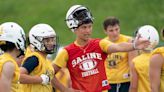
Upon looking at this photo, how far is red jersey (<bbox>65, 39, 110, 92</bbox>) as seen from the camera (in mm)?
11453

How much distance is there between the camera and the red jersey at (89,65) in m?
11.5

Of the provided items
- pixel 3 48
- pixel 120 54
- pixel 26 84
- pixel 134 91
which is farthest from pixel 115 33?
pixel 3 48

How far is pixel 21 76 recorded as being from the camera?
1070cm

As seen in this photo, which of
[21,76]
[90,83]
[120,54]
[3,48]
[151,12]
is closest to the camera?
[3,48]

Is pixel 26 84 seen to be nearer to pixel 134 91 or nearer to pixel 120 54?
pixel 134 91

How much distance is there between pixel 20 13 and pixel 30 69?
67.1 ft

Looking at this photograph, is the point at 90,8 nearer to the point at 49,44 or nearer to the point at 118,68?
the point at 118,68

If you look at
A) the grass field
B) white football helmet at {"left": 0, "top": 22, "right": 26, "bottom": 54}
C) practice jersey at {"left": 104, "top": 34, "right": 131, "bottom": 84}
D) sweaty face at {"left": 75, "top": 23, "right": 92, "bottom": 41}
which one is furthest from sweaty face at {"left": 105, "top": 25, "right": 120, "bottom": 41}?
the grass field

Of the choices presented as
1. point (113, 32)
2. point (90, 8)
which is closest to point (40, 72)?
point (113, 32)

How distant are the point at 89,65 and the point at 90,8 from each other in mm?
18829

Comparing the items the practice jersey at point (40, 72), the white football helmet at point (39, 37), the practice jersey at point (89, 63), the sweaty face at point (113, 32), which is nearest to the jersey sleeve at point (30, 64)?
the practice jersey at point (40, 72)

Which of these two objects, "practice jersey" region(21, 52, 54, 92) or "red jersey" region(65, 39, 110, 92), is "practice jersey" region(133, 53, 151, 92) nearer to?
"red jersey" region(65, 39, 110, 92)

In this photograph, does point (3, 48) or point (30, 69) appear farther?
point (30, 69)

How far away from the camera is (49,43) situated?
1116 centimetres
